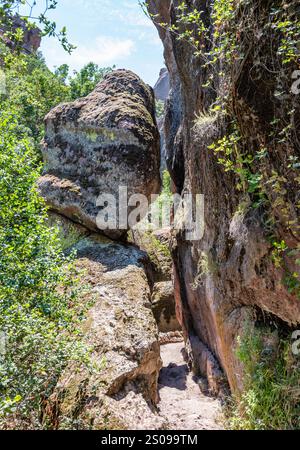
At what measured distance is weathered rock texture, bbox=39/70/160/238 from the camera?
9.54 m

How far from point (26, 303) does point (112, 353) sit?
92.3 inches

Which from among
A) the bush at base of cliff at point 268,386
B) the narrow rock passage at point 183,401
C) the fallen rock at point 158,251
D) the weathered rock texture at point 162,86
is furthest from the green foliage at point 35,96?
the weathered rock texture at point 162,86

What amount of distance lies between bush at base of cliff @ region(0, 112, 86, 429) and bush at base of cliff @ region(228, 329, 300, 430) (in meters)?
2.16

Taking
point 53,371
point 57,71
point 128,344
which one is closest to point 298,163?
point 53,371

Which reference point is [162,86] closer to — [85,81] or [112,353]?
[85,81]

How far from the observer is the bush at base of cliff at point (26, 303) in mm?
3930

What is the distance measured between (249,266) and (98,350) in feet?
10.0

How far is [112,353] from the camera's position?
6148 millimetres

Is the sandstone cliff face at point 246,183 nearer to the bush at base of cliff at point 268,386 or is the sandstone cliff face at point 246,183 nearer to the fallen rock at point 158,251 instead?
the bush at base of cliff at point 268,386

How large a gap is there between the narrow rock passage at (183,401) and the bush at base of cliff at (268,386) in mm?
1331

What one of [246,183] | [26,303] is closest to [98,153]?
[246,183]

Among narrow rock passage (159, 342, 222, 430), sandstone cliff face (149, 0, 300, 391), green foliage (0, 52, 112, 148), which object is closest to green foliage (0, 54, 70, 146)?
green foliage (0, 52, 112, 148)

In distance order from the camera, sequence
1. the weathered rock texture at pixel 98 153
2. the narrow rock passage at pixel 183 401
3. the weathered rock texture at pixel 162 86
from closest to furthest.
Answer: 1. the narrow rock passage at pixel 183 401
2. the weathered rock texture at pixel 98 153
3. the weathered rock texture at pixel 162 86
